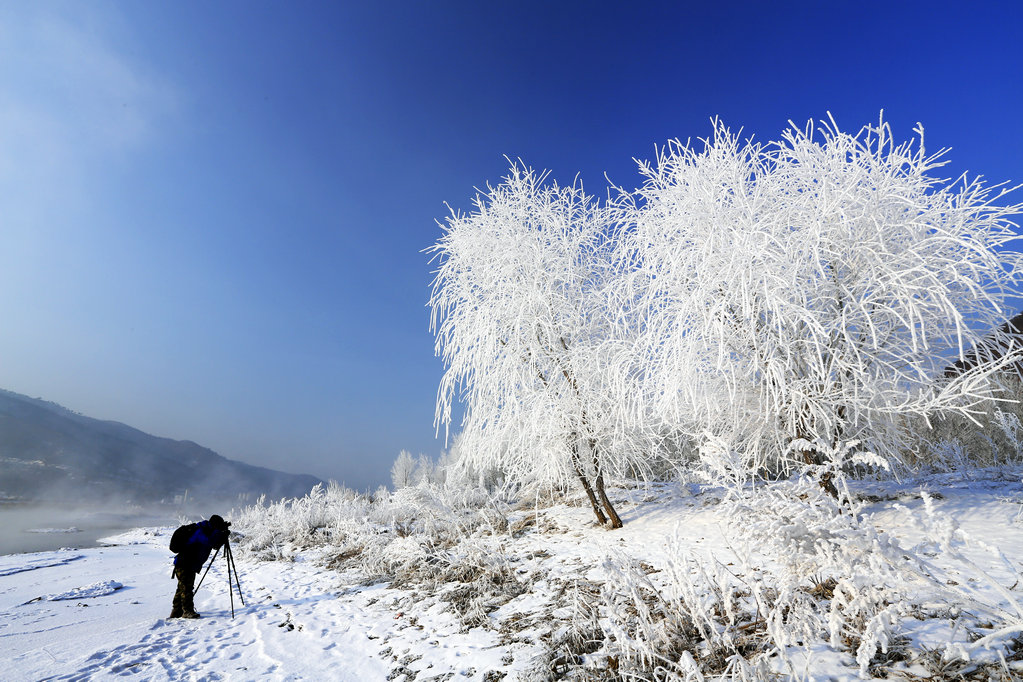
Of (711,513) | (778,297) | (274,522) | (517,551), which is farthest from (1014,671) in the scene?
(274,522)

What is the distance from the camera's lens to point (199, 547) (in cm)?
712

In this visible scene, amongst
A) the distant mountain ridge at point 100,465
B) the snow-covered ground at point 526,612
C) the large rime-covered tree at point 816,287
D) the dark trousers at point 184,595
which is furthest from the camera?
the distant mountain ridge at point 100,465

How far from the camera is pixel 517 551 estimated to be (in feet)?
23.2

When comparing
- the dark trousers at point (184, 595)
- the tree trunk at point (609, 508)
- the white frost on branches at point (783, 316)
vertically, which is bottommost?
the dark trousers at point (184, 595)

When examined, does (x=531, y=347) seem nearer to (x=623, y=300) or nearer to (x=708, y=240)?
(x=623, y=300)

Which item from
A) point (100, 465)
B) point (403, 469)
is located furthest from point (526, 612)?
point (100, 465)

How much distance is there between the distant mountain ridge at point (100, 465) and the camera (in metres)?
85.6

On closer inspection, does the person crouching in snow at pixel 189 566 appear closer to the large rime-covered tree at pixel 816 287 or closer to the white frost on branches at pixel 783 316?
the white frost on branches at pixel 783 316

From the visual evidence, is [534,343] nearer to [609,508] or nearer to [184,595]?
[609,508]

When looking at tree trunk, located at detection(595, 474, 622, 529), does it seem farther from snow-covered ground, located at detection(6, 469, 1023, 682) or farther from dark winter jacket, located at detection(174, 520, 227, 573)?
dark winter jacket, located at detection(174, 520, 227, 573)

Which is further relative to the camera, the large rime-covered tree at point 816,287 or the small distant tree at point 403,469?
the small distant tree at point 403,469

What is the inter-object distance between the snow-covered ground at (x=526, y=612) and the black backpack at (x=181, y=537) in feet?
3.26

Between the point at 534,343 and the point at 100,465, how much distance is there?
15061 centimetres

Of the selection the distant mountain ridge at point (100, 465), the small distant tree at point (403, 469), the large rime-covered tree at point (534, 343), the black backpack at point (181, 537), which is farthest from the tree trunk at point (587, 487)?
the distant mountain ridge at point (100, 465)
